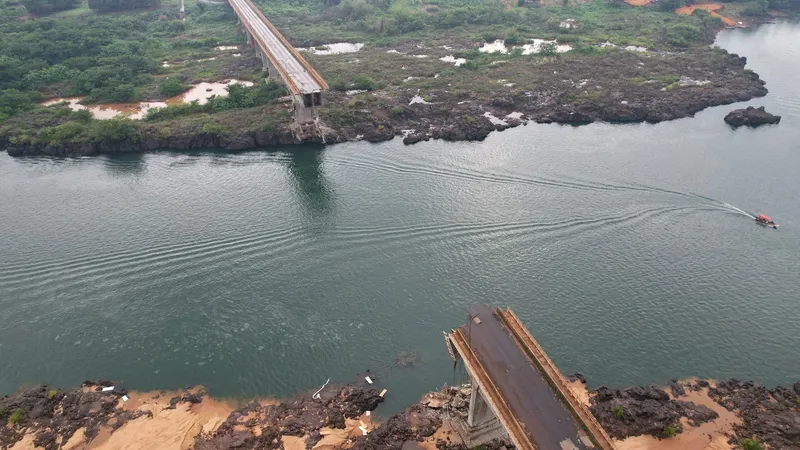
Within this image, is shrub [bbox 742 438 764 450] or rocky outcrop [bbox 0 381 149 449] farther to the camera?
rocky outcrop [bbox 0 381 149 449]

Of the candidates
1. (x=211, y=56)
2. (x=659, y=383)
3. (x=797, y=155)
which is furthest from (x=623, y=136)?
(x=211, y=56)

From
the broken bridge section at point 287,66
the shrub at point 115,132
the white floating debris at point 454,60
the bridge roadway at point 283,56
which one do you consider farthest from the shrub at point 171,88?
the white floating debris at point 454,60

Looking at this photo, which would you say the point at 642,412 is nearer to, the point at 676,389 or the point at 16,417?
the point at 676,389

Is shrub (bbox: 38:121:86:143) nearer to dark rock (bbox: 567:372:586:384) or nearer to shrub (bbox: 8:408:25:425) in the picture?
shrub (bbox: 8:408:25:425)

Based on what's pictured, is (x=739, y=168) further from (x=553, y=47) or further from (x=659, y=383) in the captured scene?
(x=553, y=47)

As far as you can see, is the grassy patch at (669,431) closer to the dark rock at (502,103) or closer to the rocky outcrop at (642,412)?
the rocky outcrop at (642,412)

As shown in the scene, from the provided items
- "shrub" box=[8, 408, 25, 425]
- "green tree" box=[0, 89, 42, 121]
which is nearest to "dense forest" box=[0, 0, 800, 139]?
"green tree" box=[0, 89, 42, 121]

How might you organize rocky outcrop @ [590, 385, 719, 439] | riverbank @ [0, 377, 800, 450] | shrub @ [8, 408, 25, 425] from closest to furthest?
riverbank @ [0, 377, 800, 450] → rocky outcrop @ [590, 385, 719, 439] → shrub @ [8, 408, 25, 425]
